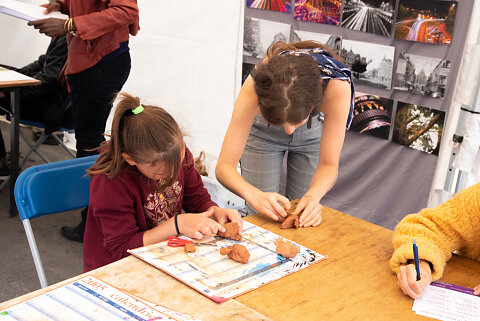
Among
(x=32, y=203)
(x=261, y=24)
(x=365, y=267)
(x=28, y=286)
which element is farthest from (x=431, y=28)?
(x=28, y=286)

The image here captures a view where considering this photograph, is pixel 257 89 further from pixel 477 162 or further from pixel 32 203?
pixel 477 162

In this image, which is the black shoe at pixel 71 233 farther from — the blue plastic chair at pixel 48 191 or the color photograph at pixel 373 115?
the color photograph at pixel 373 115

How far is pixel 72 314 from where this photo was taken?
3.31 ft

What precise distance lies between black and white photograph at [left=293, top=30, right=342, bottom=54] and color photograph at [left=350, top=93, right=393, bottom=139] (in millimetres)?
301

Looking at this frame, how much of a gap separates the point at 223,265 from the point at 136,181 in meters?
0.42

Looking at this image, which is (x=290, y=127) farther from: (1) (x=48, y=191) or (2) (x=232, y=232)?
(1) (x=48, y=191)

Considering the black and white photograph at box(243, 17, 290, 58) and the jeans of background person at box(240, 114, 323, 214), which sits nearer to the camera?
the jeans of background person at box(240, 114, 323, 214)

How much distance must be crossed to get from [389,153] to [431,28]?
728mm

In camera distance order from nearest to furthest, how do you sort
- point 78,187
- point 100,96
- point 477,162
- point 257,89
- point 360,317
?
point 360,317 → point 257,89 → point 78,187 → point 477,162 → point 100,96

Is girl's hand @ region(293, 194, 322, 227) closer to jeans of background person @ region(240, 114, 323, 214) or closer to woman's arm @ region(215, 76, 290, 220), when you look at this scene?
woman's arm @ region(215, 76, 290, 220)

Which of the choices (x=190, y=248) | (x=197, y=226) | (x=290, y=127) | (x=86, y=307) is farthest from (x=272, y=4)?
Answer: (x=86, y=307)

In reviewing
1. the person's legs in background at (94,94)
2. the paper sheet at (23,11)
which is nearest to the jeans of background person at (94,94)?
the person's legs in background at (94,94)

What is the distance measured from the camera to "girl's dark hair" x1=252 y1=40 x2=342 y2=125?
1458mm

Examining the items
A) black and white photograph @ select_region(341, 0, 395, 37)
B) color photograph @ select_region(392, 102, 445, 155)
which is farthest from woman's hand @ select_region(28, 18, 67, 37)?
color photograph @ select_region(392, 102, 445, 155)
